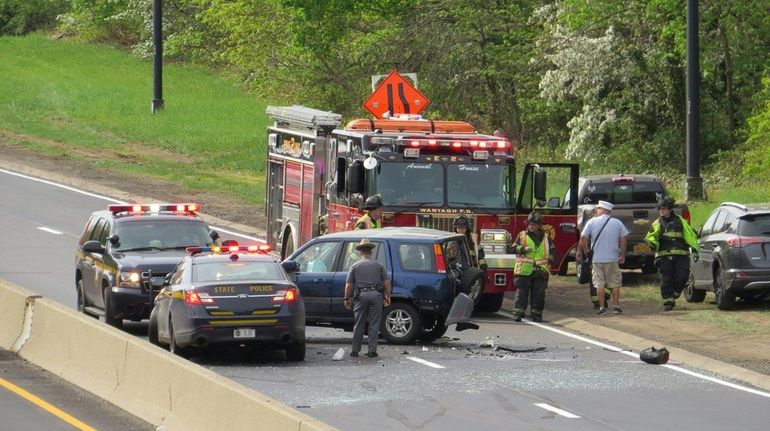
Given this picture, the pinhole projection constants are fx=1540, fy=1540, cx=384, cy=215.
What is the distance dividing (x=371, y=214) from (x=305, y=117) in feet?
16.2

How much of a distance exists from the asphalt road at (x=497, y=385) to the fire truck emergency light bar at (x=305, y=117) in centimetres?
519

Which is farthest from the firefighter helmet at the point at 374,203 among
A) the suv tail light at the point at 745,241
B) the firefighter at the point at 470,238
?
the suv tail light at the point at 745,241

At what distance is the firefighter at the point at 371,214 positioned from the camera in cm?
2269

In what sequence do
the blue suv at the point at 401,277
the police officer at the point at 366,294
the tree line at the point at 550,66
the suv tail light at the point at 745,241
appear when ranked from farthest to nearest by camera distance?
the tree line at the point at 550,66, the suv tail light at the point at 745,241, the blue suv at the point at 401,277, the police officer at the point at 366,294

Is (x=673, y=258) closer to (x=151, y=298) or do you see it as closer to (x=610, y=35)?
(x=151, y=298)

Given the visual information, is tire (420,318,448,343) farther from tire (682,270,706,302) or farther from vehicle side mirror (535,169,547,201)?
tire (682,270,706,302)

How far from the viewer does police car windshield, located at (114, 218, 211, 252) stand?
2241cm

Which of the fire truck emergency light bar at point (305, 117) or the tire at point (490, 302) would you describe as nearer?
the tire at point (490, 302)

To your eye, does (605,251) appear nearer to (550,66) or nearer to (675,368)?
(675,368)

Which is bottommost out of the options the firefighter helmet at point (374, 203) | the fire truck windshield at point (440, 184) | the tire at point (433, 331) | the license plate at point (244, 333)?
the tire at point (433, 331)

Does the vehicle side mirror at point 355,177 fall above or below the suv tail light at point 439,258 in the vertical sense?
above

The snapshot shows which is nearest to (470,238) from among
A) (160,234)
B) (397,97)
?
(160,234)

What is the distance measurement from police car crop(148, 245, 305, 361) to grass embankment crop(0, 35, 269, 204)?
2017 centimetres

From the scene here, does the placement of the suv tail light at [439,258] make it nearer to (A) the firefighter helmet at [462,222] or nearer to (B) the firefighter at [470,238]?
(B) the firefighter at [470,238]
